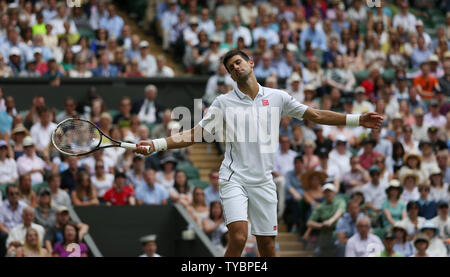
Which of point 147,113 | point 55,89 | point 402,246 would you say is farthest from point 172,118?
point 402,246

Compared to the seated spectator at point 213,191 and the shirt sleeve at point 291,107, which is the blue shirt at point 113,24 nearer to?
the seated spectator at point 213,191

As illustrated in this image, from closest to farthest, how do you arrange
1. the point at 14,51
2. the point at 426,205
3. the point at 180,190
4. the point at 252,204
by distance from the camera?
the point at 252,204 < the point at 180,190 < the point at 426,205 < the point at 14,51

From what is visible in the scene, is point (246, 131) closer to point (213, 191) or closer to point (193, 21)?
point (213, 191)

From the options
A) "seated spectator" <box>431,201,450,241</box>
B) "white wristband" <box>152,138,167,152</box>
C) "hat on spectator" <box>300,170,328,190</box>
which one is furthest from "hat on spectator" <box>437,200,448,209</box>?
"white wristband" <box>152,138,167,152</box>

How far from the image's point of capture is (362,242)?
14.5 metres

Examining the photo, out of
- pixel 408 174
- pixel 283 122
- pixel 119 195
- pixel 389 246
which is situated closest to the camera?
pixel 389 246

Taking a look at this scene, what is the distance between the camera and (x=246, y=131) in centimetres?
905

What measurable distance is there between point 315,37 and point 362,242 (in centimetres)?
735

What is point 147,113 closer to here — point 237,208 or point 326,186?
point 326,186

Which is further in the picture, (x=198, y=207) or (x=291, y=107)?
(x=198, y=207)

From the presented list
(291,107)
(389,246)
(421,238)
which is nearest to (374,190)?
(389,246)

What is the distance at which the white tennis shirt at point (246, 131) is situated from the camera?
905 centimetres

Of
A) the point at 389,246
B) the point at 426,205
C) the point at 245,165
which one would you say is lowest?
the point at 389,246

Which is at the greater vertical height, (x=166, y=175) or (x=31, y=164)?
(x=31, y=164)
